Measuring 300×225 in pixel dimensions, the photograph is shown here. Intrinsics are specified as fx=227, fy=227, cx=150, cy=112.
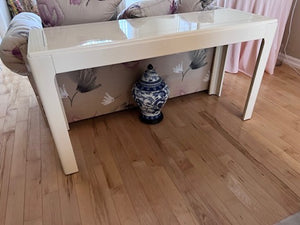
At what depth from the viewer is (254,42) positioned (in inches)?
80.7

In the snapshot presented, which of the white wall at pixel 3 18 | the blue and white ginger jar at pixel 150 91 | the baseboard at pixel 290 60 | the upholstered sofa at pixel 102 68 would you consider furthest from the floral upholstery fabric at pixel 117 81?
the white wall at pixel 3 18

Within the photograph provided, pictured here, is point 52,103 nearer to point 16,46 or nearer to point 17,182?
point 16,46

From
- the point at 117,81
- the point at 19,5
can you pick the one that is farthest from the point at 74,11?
the point at 19,5

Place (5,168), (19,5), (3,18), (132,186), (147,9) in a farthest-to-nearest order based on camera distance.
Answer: (19,5), (3,18), (147,9), (5,168), (132,186)

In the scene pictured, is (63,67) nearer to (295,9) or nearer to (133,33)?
(133,33)

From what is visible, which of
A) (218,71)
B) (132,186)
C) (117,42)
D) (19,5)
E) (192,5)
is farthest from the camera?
(19,5)

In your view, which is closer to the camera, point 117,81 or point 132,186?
point 132,186

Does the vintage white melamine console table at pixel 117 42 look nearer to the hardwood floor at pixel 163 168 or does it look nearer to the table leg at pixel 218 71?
the hardwood floor at pixel 163 168

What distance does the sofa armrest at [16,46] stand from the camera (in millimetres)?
1046

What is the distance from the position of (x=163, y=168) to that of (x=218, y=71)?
3.09 ft

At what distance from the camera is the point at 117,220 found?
96 cm

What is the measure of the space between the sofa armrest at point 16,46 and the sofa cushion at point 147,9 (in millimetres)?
498

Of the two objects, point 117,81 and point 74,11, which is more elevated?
point 74,11

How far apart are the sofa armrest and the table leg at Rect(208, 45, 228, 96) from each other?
1.18 metres
